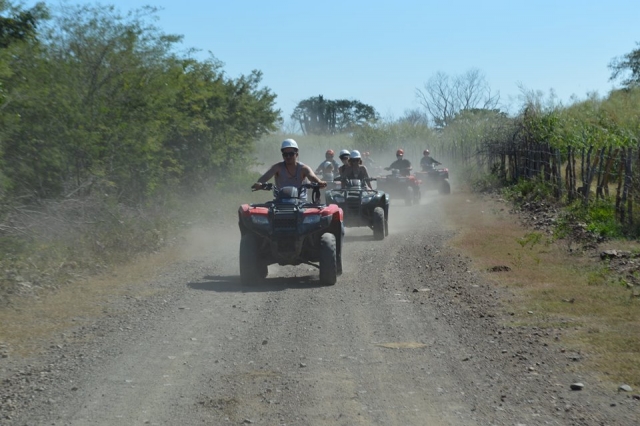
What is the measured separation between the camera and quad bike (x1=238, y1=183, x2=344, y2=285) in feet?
43.3

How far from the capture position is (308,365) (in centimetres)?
818

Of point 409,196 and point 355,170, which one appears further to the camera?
point 409,196

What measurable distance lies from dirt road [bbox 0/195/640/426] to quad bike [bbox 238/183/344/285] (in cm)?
45

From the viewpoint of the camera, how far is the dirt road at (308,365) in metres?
6.75

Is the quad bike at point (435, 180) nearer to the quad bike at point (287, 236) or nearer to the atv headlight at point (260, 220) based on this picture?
the quad bike at point (287, 236)

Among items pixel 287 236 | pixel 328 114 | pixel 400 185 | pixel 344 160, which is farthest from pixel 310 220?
pixel 328 114

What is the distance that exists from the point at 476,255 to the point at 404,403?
986 cm

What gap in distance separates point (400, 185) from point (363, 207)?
10.5 m

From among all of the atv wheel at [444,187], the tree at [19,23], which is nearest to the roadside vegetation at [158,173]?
the tree at [19,23]

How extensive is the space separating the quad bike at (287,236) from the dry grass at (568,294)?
265 cm

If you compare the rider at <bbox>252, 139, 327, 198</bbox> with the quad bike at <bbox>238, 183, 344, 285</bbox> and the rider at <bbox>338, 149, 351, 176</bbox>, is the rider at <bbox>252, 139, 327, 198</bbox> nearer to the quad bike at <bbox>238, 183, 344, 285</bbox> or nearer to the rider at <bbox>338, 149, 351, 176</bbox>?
the quad bike at <bbox>238, 183, 344, 285</bbox>

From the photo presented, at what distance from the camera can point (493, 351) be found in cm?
881

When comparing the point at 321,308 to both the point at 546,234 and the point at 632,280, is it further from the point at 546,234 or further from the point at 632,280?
the point at 546,234

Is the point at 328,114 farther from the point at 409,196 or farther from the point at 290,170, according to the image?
the point at 290,170
